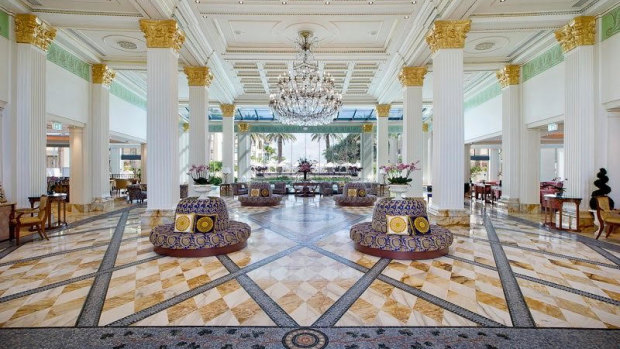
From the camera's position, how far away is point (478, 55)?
935 centimetres

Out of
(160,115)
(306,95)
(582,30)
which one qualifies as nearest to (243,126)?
(306,95)

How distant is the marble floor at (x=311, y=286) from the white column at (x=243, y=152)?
1382 cm

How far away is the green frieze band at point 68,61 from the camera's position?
26.4ft

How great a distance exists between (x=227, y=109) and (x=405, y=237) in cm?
1263

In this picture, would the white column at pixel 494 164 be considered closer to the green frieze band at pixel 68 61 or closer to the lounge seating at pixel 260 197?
the lounge seating at pixel 260 197

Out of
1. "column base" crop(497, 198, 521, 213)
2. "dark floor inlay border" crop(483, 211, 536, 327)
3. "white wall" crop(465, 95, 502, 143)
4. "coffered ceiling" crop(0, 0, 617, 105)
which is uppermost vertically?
"coffered ceiling" crop(0, 0, 617, 105)

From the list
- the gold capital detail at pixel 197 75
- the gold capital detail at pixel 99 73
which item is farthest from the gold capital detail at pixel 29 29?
the gold capital detail at pixel 197 75

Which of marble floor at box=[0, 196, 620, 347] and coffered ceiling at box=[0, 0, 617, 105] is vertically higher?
coffered ceiling at box=[0, 0, 617, 105]

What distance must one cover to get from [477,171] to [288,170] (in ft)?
51.9

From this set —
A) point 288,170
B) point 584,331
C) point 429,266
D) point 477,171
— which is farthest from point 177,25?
point 477,171

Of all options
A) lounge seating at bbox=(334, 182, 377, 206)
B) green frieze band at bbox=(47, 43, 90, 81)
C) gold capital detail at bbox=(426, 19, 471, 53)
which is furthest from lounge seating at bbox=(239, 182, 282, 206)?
gold capital detail at bbox=(426, 19, 471, 53)

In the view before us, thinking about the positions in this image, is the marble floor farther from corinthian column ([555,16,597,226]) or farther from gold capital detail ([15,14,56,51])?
gold capital detail ([15,14,56,51])

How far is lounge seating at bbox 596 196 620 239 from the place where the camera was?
18.5ft

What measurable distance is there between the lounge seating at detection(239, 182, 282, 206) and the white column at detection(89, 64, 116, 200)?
456 cm
